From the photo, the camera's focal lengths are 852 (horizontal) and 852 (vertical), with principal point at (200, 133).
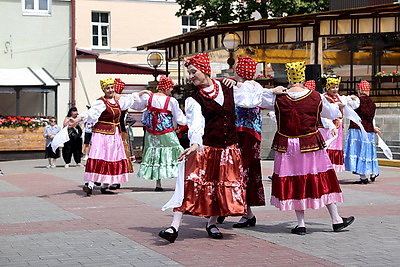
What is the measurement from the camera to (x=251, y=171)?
9719mm

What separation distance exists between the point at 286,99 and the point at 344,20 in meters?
16.6

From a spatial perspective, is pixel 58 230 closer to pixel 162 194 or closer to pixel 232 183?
pixel 232 183

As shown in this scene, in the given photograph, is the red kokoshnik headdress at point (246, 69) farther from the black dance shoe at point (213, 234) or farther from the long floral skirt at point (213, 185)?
the black dance shoe at point (213, 234)

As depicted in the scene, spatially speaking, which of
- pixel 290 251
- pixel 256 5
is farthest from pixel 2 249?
pixel 256 5

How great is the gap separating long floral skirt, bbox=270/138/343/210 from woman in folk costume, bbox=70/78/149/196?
456cm

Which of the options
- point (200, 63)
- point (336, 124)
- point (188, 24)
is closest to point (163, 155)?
point (336, 124)

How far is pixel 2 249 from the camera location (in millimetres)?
8273

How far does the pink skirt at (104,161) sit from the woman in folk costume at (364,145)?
15.5 feet

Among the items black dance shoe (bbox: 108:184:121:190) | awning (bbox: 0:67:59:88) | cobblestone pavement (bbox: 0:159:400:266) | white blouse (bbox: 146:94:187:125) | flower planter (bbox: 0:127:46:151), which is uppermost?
awning (bbox: 0:67:59:88)

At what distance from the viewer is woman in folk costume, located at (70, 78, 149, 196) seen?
1340 centimetres

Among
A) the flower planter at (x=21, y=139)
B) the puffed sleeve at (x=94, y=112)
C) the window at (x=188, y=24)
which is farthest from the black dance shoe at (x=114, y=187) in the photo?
the window at (x=188, y=24)

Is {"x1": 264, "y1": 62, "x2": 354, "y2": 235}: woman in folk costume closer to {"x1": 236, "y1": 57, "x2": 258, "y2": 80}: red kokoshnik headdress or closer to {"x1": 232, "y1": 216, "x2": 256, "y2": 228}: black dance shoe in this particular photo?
{"x1": 236, "y1": 57, "x2": 258, "y2": 80}: red kokoshnik headdress

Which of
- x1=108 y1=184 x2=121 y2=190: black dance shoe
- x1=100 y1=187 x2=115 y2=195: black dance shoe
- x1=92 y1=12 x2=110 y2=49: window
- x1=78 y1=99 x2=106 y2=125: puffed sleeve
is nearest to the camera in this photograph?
x1=78 y1=99 x2=106 y2=125: puffed sleeve

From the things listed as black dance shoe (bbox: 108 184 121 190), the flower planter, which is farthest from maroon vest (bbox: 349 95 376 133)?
the flower planter
